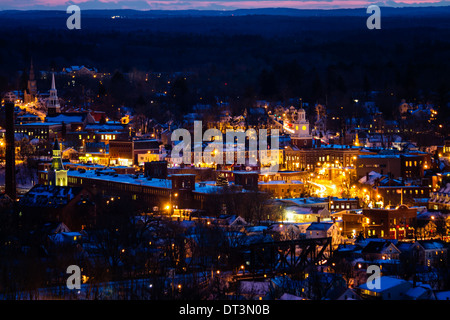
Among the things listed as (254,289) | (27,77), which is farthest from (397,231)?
(27,77)

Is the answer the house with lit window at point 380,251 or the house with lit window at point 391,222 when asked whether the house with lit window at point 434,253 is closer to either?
the house with lit window at point 380,251

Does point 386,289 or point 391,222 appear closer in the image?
point 386,289

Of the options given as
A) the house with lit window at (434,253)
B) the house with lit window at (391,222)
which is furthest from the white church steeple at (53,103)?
the house with lit window at (434,253)

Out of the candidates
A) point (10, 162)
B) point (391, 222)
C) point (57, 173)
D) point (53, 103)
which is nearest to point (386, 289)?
point (391, 222)

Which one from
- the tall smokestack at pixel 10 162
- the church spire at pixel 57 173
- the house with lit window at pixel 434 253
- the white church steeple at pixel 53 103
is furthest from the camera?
the white church steeple at pixel 53 103

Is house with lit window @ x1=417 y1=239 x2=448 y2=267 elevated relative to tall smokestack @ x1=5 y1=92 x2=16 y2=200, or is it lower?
lower

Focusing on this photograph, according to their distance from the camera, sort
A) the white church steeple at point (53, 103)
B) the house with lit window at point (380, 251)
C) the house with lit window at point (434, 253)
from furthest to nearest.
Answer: the white church steeple at point (53, 103), the house with lit window at point (380, 251), the house with lit window at point (434, 253)

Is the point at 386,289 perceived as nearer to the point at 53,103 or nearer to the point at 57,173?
the point at 57,173

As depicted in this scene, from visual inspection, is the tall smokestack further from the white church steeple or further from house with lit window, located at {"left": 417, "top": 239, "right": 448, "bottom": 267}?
the white church steeple

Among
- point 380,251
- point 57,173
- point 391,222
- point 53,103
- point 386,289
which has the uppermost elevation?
point 53,103

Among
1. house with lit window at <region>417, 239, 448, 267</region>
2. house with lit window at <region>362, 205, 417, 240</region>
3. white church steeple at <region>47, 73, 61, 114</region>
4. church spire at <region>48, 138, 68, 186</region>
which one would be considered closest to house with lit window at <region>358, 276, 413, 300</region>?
house with lit window at <region>417, 239, 448, 267</region>

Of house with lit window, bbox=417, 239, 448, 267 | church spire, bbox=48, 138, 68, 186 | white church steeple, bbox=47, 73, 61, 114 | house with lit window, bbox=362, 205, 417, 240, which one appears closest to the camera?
house with lit window, bbox=417, 239, 448, 267
